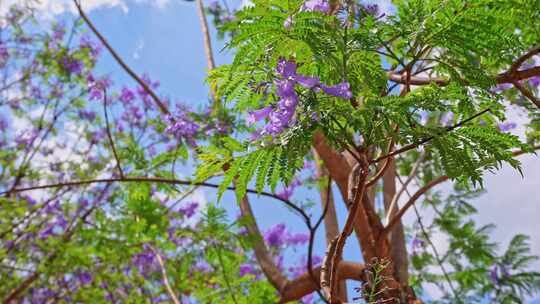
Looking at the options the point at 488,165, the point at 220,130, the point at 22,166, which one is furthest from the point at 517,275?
the point at 22,166

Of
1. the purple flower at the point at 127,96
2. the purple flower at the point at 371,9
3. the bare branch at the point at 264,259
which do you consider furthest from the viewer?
the purple flower at the point at 127,96

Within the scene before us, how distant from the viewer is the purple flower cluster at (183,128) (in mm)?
Result: 2426

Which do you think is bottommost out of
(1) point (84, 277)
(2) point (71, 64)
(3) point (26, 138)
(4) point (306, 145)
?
(4) point (306, 145)

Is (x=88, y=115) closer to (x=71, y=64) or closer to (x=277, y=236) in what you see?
(x=71, y=64)

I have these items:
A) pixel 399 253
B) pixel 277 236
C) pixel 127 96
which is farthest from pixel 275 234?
pixel 399 253

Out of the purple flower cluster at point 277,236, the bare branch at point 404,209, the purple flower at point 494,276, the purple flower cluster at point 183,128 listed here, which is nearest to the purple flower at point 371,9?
the bare branch at point 404,209

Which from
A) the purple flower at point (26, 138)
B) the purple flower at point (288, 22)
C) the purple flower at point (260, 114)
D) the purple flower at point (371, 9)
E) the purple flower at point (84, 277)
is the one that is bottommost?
the purple flower at point (260, 114)

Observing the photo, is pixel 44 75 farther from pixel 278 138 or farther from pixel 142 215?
pixel 278 138

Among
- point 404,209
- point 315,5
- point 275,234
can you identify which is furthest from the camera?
point 275,234

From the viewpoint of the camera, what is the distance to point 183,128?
2.44 m

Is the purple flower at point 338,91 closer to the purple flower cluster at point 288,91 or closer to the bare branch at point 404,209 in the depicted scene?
the purple flower cluster at point 288,91

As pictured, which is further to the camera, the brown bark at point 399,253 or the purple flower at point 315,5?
the brown bark at point 399,253

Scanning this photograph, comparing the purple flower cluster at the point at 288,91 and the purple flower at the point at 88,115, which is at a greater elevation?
the purple flower at the point at 88,115

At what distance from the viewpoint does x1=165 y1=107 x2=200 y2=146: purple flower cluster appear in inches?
95.5
